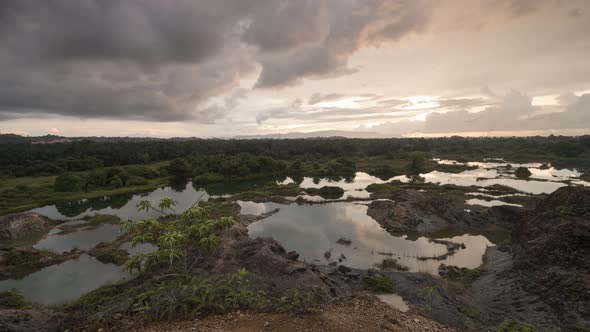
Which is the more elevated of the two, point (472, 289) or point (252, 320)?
point (252, 320)

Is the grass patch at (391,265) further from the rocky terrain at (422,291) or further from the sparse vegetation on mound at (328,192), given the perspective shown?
the sparse vegetation on mound at (328,192)

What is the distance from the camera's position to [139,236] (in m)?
10.5

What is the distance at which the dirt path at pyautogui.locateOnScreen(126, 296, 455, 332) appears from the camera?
32.1 ft

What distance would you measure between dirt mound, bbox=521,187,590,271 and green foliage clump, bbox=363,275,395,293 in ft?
36.4

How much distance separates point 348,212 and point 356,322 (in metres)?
29.5

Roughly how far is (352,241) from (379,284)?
34.5ft

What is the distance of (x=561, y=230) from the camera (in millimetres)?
19828

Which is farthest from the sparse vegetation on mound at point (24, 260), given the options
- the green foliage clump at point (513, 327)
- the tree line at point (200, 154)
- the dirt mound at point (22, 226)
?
the tree line at point (200, 154)

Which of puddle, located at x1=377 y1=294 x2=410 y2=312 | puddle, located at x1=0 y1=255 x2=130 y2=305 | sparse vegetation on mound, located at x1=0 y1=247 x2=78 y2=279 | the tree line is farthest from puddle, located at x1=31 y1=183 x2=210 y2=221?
puddle, located at x1=377 y1=294 x2=410 y2=312

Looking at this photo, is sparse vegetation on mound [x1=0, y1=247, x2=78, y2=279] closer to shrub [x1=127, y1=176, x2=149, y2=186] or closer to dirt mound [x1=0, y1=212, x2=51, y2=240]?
dirt mound [x1=0, y1=212, x2=51, y2=240]

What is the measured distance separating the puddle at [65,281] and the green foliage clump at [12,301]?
682 mm

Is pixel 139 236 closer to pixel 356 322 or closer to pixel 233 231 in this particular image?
pixel 356 322

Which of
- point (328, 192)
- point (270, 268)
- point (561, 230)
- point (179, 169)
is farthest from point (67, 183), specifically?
point (561, 230)

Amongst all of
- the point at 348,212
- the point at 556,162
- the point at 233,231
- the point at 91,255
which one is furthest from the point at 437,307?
the point at 556,162
